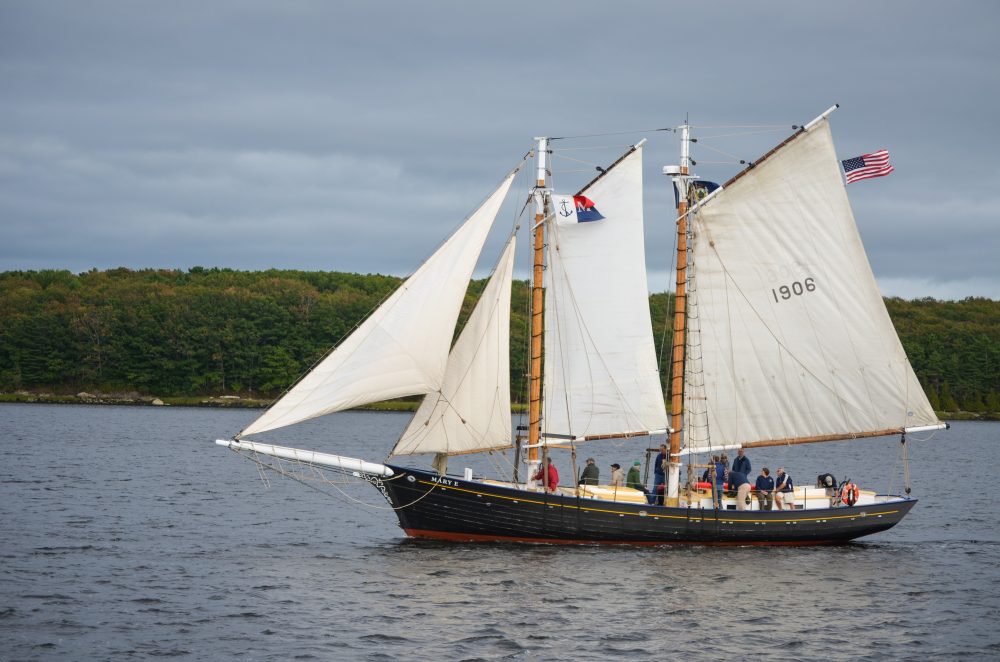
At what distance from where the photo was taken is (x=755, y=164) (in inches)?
1764

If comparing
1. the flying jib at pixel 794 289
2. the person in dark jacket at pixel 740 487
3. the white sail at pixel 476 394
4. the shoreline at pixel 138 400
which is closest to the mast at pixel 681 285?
the person in dark jacket at pixel 740 487

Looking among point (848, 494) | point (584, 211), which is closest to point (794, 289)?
point (848, 494)

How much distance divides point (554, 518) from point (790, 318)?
38.8 ft

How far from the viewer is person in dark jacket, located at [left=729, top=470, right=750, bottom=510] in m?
43.5

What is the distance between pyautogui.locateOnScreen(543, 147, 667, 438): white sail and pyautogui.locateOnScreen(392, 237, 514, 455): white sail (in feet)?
7.43

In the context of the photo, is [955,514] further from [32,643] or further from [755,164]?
[32,643]

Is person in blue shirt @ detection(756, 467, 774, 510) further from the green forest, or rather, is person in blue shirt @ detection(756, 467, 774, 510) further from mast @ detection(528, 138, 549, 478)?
the green forest

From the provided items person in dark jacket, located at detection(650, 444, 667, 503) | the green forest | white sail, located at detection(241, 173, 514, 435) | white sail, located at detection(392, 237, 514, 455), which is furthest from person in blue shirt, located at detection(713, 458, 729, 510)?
the green forest

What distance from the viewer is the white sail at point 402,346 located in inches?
1484

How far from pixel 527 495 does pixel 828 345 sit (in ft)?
42.6

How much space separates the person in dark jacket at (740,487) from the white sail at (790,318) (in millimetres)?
1629

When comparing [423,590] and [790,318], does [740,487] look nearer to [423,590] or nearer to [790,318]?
[790,318]

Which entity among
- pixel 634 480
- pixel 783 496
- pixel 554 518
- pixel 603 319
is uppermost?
pixel 603 319

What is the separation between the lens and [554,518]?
1641 inches
